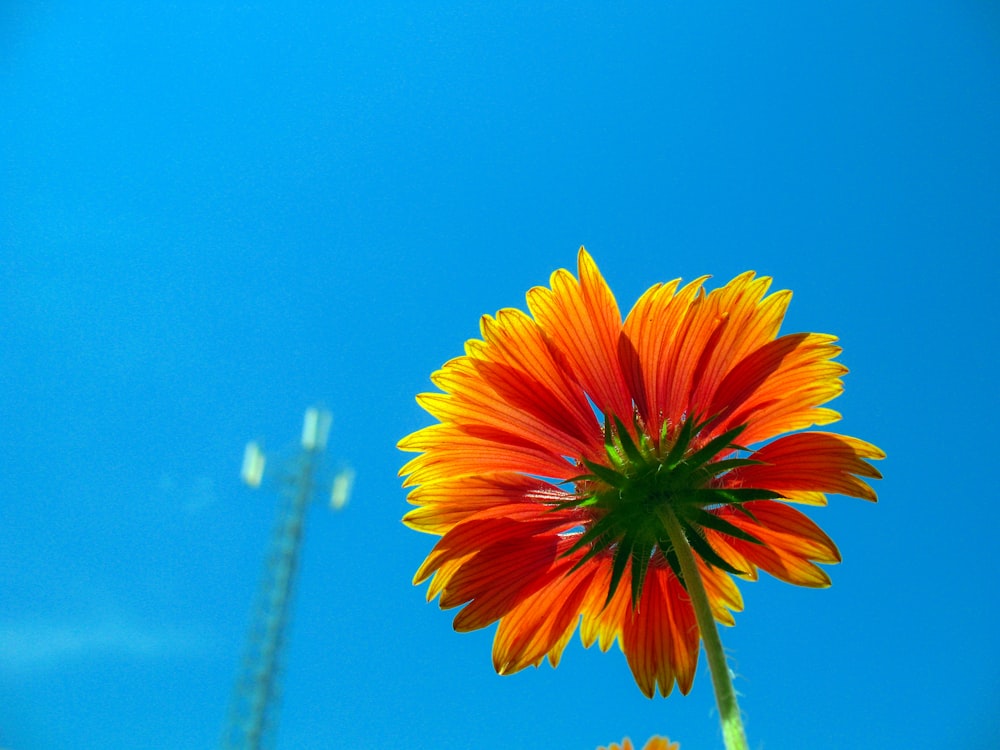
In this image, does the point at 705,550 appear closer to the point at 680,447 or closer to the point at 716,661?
the point at 680,447

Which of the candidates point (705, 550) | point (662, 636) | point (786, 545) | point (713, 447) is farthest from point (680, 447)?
point (662, 636)

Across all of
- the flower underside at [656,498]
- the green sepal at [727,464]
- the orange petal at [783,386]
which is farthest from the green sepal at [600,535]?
the orange petal at [783,386]

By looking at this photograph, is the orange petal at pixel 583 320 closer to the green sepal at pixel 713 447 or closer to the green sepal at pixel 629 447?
the green sepal at pixel 629 447

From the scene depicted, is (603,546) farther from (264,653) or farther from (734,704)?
(264,653)

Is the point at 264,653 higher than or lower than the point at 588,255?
higher

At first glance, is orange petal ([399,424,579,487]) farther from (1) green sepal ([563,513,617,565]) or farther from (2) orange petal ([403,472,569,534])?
(1) green sepal ([563,513,617,565])

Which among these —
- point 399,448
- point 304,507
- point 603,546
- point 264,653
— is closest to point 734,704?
point 603,546
